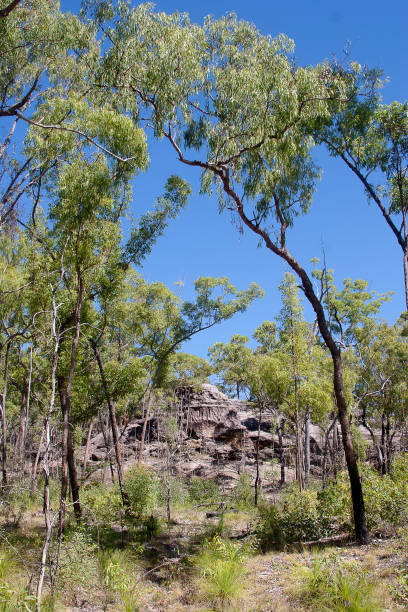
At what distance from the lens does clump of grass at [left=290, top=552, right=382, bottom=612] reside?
4883mm

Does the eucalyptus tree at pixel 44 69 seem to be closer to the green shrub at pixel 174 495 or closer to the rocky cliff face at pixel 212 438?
the green shrub at pixel 174 495

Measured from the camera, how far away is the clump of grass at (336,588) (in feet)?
16.0

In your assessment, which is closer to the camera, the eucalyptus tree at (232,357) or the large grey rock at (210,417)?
the eucalyptus tree at (232,357)

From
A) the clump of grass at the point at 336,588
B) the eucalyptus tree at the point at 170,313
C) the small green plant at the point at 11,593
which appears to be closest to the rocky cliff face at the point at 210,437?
the eucalyptus tree at the point at 170,313

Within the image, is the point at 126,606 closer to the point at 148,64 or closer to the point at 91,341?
the point at 91,341

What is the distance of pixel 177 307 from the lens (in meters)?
15.8

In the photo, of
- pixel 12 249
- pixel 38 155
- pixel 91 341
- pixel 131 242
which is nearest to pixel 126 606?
pixel 91 341

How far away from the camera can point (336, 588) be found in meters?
5.22

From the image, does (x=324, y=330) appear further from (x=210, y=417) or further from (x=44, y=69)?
(x=210, y=417)

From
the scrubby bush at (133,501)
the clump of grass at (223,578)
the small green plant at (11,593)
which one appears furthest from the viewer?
the scrubby bush at (133,501)

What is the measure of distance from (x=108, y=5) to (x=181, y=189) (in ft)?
15.7

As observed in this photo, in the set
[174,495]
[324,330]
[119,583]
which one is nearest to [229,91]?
[324,330]

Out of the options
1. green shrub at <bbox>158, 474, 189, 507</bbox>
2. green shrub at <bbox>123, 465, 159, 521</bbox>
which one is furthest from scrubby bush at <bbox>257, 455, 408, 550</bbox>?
green shrub at <bbox>158, 474, 189, 507</bbox>

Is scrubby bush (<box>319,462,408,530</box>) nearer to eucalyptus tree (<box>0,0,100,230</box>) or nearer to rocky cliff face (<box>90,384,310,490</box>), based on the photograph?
eucalyptus tree (<box>0,0,100,230</box>)
